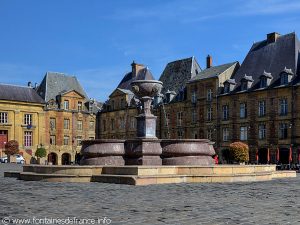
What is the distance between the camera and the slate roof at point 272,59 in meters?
44.0

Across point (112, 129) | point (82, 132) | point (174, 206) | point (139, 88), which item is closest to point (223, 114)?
point (112, 129)

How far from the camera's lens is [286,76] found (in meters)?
42.6

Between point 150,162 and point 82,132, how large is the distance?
50.0 meters

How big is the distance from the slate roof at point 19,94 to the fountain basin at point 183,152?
4398 centimetres

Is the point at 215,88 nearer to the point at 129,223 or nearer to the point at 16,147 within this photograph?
the point at 16,147

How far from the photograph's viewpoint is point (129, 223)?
6.55 meters

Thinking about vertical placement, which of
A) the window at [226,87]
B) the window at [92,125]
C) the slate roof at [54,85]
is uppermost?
the slate roof at [54,85]

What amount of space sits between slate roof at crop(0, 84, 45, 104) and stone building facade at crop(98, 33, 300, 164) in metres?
16.1

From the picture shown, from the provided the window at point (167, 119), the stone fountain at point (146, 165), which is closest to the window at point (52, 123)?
the window at point (167, 119)

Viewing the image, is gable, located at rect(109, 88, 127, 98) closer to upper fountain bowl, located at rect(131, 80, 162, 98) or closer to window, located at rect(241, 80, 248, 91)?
window, located at rect(241, 80, 248, 91)

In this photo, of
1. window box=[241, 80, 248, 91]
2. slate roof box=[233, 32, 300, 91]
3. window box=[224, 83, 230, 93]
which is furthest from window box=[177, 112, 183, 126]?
window box=[241, 80, 248, 91]

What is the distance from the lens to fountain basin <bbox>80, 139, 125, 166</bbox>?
55.1 feet

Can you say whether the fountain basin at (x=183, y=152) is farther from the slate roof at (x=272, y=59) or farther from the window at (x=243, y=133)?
the window at (x=243, y=133)

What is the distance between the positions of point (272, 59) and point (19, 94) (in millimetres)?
31951
